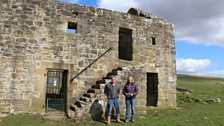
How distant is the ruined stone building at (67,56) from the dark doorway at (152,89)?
4.8 inches

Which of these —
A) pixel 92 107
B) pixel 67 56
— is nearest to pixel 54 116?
pixel 92 107

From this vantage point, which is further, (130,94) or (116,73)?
(116,73)

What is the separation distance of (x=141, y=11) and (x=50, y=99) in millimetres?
7777

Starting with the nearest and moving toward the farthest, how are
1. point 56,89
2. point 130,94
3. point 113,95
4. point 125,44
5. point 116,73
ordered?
point 113,95 → point 130,94 → point 116,73 → point 56,89 → point 125,44

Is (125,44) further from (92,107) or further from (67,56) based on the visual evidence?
(92,107)

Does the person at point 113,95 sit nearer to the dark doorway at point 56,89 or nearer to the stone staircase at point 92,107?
the stone staircase at point 92,107

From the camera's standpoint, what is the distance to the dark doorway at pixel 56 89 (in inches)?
618

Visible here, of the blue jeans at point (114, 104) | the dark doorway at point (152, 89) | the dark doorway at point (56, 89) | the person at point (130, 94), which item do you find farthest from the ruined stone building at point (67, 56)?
the person at point (130, 94)

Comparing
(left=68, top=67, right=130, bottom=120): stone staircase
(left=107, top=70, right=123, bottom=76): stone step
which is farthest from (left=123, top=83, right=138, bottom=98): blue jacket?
(left=107, top=70, right=123, bottom=76): stone step

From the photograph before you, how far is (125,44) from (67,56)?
15.4 ft

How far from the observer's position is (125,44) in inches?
747

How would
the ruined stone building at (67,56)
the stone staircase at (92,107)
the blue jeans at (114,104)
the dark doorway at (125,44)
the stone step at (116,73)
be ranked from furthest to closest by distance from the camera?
the dark doorway at (125,44) → the stone step at (116,73) → the ruined stone building at (67,56) → the stone staircase at (92,107) → the blue jeans at (114,104)

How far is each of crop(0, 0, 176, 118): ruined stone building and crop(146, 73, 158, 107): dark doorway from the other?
0.12 meters

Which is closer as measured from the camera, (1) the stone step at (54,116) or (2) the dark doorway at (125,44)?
(1) the stone step at (54,116)
